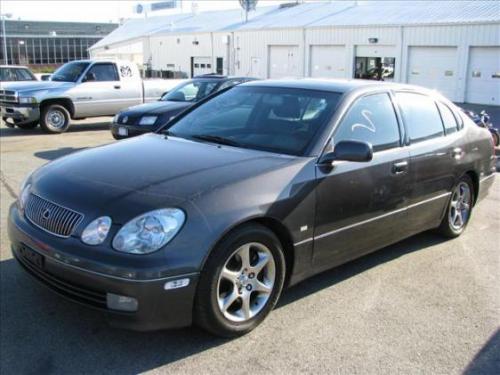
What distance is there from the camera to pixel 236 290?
369 cm

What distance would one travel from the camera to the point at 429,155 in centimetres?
518

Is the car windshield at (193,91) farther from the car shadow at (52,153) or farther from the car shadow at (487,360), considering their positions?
the car shadow at (487,360)

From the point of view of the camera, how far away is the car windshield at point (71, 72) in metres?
15.0

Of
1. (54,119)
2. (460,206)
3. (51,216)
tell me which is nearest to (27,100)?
(54,119)

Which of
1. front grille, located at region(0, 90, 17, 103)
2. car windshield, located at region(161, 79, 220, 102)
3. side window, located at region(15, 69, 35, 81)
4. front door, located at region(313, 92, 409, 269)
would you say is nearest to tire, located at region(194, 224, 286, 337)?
front door, located at region(313, 92, 409, 269)

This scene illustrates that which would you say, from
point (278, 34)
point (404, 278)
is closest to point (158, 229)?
point (404, 278)

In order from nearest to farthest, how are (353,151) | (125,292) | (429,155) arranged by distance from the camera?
(125,292) → (353,151) → (429,155)

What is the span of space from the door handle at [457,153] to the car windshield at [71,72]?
38.0 feet

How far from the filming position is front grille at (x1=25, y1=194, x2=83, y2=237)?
347 centimetres

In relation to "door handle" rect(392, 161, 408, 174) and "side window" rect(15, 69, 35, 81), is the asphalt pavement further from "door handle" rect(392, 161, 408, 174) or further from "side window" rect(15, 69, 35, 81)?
"side window" rect(15, 69, 35, 81)

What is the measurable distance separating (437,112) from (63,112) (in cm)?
1110

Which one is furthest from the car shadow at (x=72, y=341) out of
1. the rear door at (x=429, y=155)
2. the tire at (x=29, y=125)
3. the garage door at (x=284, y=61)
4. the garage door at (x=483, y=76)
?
the garage door at (x=284, y=61)

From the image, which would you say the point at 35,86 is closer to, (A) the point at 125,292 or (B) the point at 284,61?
(A) the point at 125,292

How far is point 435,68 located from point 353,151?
1005 inches
